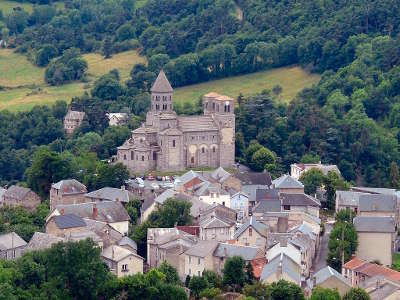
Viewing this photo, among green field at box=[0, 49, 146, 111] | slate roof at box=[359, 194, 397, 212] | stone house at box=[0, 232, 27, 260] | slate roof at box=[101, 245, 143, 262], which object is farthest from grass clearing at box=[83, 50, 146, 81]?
slate roof at box=[101, 245, 143, 262]

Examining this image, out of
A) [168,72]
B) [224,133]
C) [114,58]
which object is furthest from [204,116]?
[114,58]

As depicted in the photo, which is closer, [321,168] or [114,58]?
[321,168]

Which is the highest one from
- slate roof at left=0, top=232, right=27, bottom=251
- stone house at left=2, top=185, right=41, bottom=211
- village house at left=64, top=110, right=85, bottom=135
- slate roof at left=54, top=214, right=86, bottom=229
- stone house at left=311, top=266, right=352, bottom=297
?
village house at left=64, top=110, right=85, bottom=135

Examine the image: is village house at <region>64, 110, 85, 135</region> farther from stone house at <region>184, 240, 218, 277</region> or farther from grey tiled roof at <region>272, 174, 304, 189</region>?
stone house at <region>184, 240, 218, 277</region>

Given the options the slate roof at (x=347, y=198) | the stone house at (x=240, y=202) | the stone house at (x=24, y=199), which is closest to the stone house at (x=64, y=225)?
the stone house at (x=24, y=199)

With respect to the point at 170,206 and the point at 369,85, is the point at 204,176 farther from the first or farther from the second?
the point at 369,85

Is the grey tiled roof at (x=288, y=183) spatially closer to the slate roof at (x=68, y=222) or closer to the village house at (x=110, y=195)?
the village house at (x=110, y=195)

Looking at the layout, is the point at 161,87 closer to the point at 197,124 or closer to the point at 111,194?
the point at 197,124
